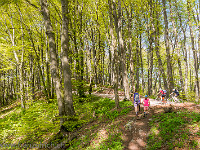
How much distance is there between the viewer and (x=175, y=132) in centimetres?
581

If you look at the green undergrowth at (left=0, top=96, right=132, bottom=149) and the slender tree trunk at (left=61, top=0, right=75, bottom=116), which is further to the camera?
the slender tree trunk at (left=61, top=0, right=75, bottom=116)

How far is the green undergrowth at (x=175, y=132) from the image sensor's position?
5.12 metres

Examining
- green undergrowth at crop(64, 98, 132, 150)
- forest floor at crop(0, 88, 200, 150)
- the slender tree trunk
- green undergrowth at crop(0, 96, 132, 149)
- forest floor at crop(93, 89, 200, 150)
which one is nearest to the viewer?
forest floor at crop(0, 88, 200, 150)

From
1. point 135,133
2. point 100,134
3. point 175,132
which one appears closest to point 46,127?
point 100,134

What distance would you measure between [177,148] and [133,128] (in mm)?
2403

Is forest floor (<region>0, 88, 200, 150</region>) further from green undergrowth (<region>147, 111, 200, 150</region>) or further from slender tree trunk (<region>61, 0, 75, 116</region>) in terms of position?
slender tree trunk (<region>61, 0, 75, 116</region>)

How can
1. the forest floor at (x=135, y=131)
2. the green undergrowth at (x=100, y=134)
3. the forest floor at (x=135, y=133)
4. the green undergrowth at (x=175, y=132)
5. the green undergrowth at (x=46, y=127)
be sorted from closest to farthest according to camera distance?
the green undergrowth at (x=175, y=132) < the forest floor at (x=135, y=133) < the forest floor at (x=135, y=131) < the green undergrowth at (x=100, y=134) < the green undergrowth at (x=46, y=127)

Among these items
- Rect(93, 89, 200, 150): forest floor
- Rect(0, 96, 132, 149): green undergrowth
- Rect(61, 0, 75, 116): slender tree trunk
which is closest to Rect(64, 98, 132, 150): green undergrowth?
Rect(0, 96, 132, 149): green undergrowth

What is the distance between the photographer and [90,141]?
6758 millimetres

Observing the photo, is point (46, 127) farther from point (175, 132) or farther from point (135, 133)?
point (175, 132)

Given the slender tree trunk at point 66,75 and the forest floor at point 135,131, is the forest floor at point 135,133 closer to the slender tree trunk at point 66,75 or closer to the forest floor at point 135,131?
the forest floor at point 135,131

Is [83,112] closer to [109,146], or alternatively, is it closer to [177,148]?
[109,146]

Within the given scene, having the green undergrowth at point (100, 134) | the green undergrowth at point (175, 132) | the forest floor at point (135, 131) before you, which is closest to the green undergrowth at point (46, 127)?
the green undergrowth at point (100, 134)

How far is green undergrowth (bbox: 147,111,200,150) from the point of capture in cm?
512
